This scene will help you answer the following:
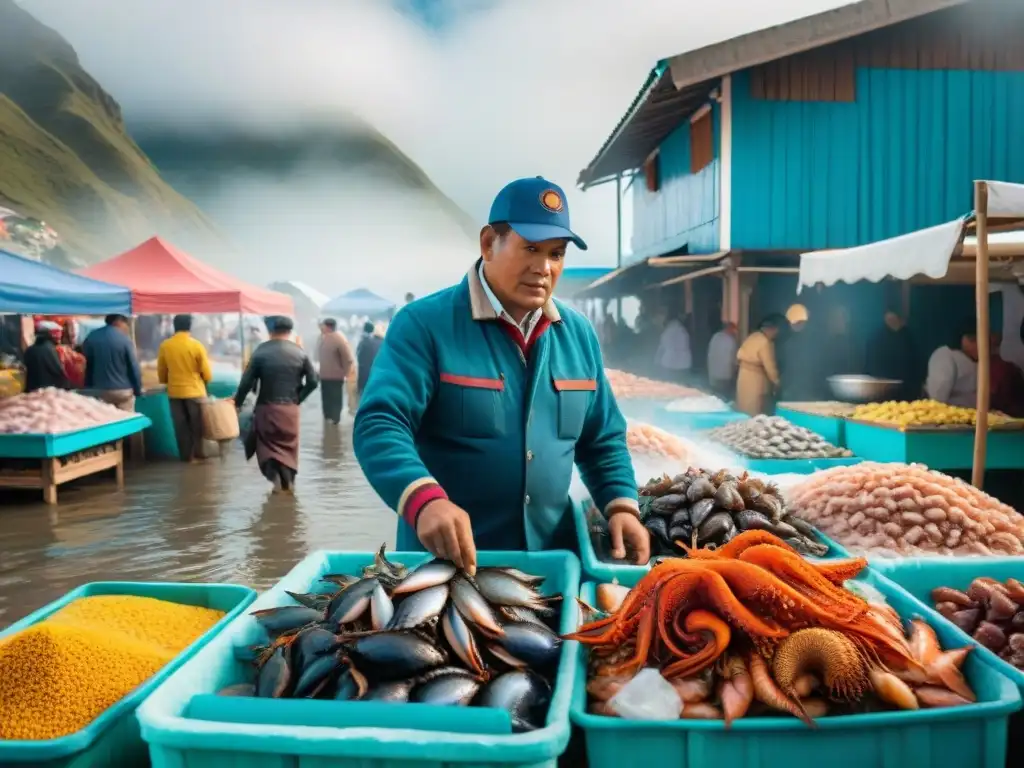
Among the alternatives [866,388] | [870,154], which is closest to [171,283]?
[866,388]

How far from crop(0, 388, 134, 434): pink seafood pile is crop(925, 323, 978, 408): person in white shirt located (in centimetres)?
903

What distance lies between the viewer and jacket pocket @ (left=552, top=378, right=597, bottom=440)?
2363 mm

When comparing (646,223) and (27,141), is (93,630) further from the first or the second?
(27,141)

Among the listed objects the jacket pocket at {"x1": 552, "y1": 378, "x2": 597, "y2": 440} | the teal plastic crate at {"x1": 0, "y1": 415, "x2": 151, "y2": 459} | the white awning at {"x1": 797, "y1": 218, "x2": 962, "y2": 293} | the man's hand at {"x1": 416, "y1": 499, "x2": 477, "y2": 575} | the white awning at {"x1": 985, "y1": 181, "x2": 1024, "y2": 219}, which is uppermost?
the white awning at {"x1": 985, "y1": 181, "x2": 1024, "y2": 219}

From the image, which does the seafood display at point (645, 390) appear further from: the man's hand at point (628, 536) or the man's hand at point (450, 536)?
the man's hand at point (450, 536)

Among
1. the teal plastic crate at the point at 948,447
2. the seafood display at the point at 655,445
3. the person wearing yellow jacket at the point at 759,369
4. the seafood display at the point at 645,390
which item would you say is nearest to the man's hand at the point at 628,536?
the seafood display at the point at 655,445

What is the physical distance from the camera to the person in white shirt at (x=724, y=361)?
10500 millimetres

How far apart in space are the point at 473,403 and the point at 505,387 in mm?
114

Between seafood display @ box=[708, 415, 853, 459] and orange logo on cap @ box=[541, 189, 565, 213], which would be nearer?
orange logo on cap @ box=[541, 189, 565, 213]

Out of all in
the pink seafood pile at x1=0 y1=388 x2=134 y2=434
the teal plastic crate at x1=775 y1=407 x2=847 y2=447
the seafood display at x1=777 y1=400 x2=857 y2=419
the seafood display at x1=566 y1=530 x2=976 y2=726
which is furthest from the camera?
the pink seafood pile at x1=0 y1=388 x2=134 y2=434

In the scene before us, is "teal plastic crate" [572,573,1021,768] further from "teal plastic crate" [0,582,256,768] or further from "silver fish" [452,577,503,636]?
"teal plastic crate" [0,582,256,768]

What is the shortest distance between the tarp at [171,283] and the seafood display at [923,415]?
1001 centimetres

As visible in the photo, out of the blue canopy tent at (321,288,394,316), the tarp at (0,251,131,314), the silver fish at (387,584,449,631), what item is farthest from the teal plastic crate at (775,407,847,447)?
the blue canopy tent at (321,288,394,316)

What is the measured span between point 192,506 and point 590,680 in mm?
7249
